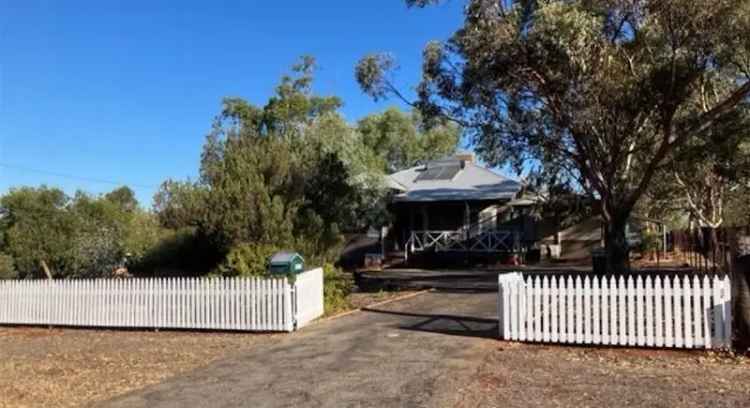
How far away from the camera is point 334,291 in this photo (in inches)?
620

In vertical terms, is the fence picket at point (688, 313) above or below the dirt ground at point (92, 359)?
above

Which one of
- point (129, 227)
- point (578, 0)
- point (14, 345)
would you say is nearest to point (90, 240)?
point (129, 227)

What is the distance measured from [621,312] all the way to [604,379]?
7.10 ft

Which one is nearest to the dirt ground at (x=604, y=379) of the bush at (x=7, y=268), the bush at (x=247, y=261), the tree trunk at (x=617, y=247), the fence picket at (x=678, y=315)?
the fence picket at (x=678, y=315)

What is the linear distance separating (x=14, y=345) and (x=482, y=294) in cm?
1072

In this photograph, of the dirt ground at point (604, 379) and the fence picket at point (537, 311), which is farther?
the fence picket at point (537, 311)

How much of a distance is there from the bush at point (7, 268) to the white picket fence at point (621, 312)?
1285cm

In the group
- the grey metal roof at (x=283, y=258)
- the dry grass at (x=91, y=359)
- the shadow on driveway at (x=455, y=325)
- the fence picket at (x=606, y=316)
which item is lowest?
the dry grass at (x=91, y=359)

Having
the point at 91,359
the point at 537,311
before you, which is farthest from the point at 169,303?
the point at 537,311

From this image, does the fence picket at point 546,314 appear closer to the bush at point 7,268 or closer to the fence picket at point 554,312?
the fence picket at point 554,312

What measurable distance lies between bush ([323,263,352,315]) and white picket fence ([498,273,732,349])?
5.08 meters

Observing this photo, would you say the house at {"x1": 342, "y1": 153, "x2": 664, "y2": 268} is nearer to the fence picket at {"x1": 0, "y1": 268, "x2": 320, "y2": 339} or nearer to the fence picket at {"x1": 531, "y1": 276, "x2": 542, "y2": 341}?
the fence picket at {"x1": 0, "y1": 268, "x2": 320, "y2": 339}

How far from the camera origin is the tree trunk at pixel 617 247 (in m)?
16.7

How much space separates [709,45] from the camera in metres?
14.4
